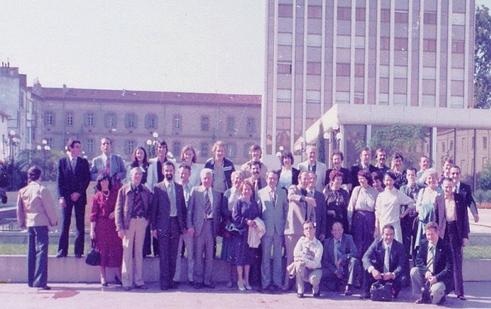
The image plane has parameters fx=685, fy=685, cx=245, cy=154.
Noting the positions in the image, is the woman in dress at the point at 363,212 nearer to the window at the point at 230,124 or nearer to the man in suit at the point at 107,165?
the man in suit at the point at 107,165

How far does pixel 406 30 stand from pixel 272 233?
55772 millimetres

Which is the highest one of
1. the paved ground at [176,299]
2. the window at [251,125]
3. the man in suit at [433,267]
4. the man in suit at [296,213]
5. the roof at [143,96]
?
the roof at [143,96]

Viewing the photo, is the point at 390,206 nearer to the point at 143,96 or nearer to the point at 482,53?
the point at 482,53

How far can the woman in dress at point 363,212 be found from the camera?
10.8 meters

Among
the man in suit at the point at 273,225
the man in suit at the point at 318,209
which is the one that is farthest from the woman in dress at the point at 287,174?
the man in suit at the point at 318,209

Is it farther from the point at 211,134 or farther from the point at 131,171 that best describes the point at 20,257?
the point at 211,134

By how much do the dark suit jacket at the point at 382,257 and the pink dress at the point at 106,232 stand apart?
381 cm

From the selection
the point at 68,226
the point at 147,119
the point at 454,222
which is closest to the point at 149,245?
the point at 68,226

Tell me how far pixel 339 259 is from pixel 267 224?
1239mm

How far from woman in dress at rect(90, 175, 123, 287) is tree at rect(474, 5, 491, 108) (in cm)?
5847

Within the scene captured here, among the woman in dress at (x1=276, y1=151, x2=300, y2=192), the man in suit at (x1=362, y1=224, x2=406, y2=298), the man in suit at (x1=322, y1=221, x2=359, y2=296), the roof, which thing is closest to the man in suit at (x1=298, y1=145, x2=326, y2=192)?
the woman in dress at (x1=276, y1=151, x2=300, y2=192)

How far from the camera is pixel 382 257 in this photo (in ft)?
33.8

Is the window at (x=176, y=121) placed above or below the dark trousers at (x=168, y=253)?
above

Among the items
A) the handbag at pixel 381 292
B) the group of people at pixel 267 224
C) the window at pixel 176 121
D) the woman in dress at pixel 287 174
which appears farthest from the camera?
the window at pixel 176 121
